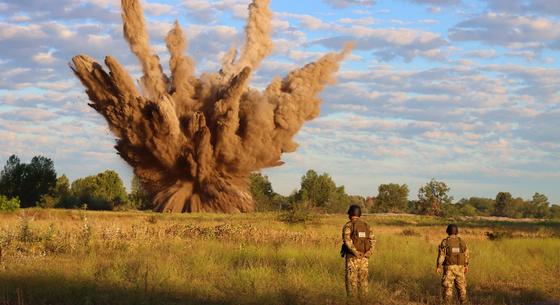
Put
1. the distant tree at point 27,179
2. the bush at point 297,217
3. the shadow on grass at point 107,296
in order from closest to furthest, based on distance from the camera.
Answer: the shadow on grass at point 107,296 < the bush at point 297,217 < the distant tree at point 27,179

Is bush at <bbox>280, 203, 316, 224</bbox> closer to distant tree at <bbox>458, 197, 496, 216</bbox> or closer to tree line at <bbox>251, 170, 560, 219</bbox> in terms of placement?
tree line at <bbox>251, 170, 560, 219</bbox>

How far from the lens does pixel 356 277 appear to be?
459 inches

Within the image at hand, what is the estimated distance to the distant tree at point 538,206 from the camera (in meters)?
117

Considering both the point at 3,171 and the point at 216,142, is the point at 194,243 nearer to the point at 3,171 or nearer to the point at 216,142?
the point at 216,142

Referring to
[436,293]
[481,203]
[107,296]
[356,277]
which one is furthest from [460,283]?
[481,203]

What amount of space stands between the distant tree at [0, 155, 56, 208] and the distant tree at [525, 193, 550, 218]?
8008cm

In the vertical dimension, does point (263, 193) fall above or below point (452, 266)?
above

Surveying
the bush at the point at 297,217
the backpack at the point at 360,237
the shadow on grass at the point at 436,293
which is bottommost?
the shadow on grass at the point at 436,293

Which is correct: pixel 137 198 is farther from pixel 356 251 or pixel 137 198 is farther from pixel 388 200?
pixel 356 251

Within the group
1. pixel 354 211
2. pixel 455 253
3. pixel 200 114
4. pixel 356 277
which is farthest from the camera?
pixel 200 114

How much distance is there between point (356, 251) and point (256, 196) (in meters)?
79.6

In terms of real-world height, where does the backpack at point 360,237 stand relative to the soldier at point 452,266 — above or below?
above

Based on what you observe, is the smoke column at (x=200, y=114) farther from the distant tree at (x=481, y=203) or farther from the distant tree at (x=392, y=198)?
the distant tree at (x=481, y=203)

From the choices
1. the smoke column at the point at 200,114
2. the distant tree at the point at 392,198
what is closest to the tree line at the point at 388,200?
the distant tree at the point at 392,198
